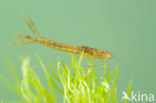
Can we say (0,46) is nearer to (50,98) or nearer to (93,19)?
(93,19)

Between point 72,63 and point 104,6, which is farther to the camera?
point 104,6

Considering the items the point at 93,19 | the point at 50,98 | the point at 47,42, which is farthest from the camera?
the point at 93,19

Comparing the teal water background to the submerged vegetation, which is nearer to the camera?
the submerged vegetation

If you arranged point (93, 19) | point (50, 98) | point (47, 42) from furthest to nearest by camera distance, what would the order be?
1. point (93, 19)
2. point (47, 42)
3. point (50, 98)

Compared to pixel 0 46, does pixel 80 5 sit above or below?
above

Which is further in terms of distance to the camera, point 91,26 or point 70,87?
point 91,26

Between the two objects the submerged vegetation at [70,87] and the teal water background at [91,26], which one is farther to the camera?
the teal water background at [91,26]

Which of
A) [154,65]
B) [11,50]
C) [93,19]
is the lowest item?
[154,65]

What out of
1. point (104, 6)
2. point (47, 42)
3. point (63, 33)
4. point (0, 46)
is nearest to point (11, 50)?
point (0, 46)

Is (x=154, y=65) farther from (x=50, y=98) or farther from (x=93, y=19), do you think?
(x=50, y=98)
